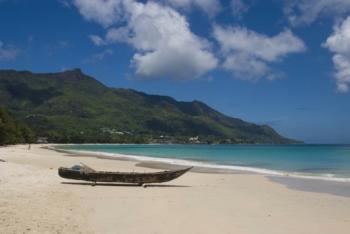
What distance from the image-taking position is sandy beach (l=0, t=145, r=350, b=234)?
1034 centimetres

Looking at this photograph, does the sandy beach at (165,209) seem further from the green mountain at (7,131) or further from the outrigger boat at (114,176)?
the green mountain at (7,131)

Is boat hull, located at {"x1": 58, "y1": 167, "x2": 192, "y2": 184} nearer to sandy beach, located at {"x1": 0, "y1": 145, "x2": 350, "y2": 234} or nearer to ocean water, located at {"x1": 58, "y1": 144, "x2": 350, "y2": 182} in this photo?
sandy beach, located at {"x1": 0, "y1": 145, "x2": 350, "y2": 234}

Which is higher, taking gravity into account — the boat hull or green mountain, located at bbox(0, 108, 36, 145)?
green mountain, located at bbox(0, 108, 36, 145)

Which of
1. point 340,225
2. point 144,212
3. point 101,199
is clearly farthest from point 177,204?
point 340,225

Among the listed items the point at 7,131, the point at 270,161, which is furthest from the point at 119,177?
the point at 7,131

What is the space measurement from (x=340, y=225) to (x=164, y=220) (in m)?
4.69

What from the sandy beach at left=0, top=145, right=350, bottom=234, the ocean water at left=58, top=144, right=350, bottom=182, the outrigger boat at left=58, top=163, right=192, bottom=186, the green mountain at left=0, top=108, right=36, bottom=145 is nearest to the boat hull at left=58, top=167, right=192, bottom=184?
the outrigger boat at left=58, top=163, right=192, bottom=186

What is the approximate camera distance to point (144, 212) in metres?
12.7

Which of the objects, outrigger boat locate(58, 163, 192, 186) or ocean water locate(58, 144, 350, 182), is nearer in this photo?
outrigger boat locate(58, 163, 192, 186)

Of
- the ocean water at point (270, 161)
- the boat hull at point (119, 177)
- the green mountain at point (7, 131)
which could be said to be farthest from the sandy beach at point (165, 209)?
the green mountain at point (7, 131)

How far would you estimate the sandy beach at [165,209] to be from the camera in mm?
10336

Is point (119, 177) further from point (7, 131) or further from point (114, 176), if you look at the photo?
point (7, 131)

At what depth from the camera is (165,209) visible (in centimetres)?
1330

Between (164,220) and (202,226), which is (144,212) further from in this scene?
(202,226)
